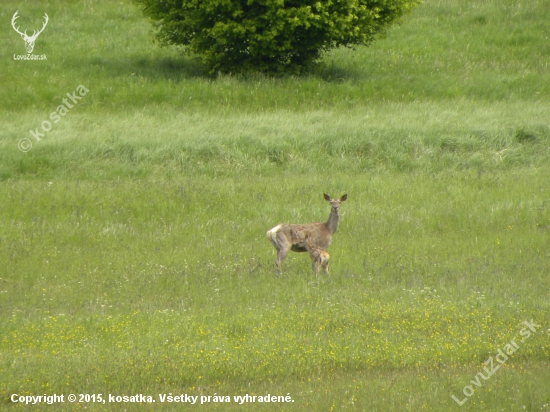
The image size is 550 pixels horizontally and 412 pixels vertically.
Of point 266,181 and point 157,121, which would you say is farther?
point 157,121

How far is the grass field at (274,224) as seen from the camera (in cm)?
904

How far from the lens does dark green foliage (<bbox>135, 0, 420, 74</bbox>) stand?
90.2 feet

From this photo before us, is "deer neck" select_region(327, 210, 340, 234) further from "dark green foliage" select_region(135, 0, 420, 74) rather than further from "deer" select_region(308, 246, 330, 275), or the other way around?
"dark green foliage" select_region(135, 0, 420, 74)

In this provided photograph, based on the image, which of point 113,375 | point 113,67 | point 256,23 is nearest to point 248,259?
point 113,375

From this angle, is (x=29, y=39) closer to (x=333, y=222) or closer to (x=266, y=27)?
(x=266, y=27)

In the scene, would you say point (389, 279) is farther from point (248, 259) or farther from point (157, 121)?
point (157, 121)

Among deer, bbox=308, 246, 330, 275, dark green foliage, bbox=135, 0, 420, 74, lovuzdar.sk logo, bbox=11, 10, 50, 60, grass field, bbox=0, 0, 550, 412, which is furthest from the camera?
lovuzdar.sk logo, bbox=11, 10, 50, 60

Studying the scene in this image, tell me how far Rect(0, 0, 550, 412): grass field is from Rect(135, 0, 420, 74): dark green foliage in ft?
3.54

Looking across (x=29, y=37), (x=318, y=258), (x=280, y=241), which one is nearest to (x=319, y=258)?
(x=318, y=258)

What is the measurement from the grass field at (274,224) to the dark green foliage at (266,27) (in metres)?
1.08

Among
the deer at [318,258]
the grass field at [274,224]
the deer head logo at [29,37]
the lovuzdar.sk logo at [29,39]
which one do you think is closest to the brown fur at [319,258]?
the deer at [318,258]

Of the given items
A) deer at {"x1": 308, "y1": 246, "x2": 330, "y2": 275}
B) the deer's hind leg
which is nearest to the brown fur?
deer at {"x1": 308, "y1": 246, "x2": 330, "y2": 275}

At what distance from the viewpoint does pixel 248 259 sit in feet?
46.1

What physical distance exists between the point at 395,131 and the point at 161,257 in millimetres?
10777
